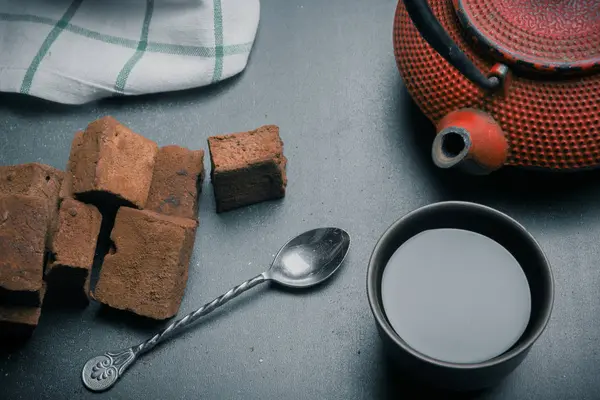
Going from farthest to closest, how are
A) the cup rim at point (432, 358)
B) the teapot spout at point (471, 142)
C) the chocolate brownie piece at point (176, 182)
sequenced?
the chocolate brownie piece at point (176, 182) → the teapot spout at point (471, 142) → the cup rim at point (432, 358)

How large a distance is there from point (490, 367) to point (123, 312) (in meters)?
0.45

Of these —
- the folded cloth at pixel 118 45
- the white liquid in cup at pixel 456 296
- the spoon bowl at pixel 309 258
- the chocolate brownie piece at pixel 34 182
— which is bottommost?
the spoon bowl at pixel 309 258

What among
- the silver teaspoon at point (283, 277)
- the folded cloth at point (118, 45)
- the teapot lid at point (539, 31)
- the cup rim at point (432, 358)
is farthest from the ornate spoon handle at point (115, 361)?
the teapot lid at point (539, 31)

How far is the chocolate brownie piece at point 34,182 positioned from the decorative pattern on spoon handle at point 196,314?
183 mm

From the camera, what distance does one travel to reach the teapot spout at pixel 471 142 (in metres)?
0.88

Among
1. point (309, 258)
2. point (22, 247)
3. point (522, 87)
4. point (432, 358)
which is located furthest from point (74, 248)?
point (522, 87)

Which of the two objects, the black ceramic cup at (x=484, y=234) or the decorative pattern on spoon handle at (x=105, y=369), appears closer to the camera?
the black ceramic cup at (x=484, y=234)

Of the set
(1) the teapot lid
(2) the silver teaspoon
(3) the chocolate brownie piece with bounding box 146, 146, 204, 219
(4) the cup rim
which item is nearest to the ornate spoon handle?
(2) the silver teaspoon

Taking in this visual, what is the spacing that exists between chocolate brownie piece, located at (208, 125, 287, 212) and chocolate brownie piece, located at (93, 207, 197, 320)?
0.25 feet

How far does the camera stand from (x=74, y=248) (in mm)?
928

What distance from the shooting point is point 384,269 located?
853 millimetres

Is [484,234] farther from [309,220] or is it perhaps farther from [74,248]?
[74,248]

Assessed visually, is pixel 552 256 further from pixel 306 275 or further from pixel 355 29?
pixel 355 29

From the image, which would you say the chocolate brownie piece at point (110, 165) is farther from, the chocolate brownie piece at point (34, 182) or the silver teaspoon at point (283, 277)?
the silver teaspoon at point (283, 277)
